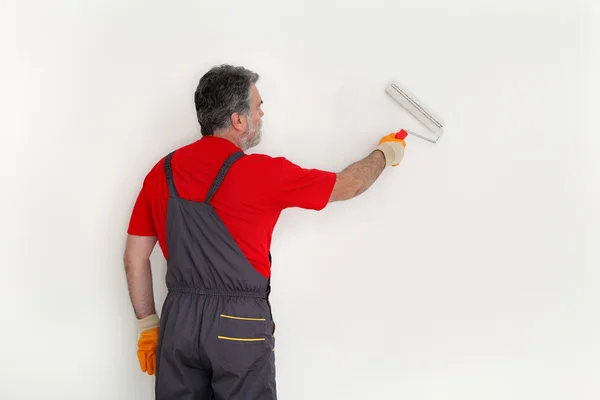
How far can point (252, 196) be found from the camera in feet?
5.10

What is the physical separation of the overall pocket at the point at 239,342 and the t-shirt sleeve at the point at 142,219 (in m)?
0.39

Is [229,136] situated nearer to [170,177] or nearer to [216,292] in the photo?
[170,177]

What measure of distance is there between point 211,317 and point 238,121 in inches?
22.1

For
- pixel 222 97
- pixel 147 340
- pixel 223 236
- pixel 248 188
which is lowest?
pixel 147 340

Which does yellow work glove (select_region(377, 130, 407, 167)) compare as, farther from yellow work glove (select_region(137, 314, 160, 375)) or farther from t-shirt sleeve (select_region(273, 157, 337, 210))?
yellow work glove (select_region(137, 314, 160, 375))

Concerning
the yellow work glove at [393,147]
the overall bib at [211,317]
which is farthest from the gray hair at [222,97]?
the yellow work glove at [393,147]

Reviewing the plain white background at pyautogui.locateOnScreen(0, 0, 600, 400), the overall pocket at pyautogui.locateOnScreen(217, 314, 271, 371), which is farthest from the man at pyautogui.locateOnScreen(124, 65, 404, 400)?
the plain white background at pyautogui.locateOnScreen(0, 0, 600, 400)

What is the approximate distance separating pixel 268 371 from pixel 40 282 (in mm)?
822

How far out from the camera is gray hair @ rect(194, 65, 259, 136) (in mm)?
1619

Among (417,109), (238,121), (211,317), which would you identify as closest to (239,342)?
(211,317)

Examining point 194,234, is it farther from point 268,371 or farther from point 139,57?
point 139,57

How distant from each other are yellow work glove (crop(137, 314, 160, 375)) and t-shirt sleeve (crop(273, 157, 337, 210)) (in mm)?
589

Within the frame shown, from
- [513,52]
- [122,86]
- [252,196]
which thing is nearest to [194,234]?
[252,196]

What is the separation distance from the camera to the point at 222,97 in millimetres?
1614
